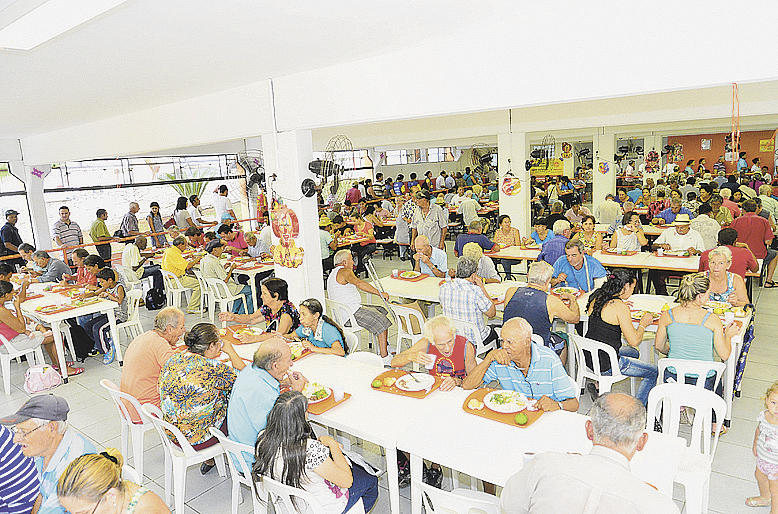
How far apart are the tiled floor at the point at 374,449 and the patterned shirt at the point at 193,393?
0.60 meters

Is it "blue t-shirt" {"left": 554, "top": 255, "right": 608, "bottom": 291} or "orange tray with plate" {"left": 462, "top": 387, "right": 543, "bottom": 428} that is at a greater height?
"blue t-shirt" {"left": 554, "top": 255, "right": 608, "bottom": 291}

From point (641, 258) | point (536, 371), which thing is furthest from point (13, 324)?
point (641, 258)

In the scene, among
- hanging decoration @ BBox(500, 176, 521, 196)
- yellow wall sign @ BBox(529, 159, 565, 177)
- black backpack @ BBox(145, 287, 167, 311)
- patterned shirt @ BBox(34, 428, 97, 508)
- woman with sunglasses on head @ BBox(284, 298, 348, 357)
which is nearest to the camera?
patterned shirt @ BBox(34, 428, 97, 508)

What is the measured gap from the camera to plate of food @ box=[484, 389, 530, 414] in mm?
2621

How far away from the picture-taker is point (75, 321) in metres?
5.70

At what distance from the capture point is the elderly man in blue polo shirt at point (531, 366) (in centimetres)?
282

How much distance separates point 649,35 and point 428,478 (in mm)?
2844

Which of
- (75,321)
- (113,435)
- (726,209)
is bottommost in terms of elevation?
(113,435)

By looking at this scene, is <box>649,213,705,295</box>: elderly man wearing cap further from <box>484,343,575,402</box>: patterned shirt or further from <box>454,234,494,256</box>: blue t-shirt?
<box>484,343,575,402</box>: patterned shirt

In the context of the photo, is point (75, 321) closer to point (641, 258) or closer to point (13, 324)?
point (13, 324)

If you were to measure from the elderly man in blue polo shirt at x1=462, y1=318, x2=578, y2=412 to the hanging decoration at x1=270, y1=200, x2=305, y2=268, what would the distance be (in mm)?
2673

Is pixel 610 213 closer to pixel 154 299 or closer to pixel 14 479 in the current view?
pixel 154 299

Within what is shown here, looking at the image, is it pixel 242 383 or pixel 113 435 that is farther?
pixel 113 435

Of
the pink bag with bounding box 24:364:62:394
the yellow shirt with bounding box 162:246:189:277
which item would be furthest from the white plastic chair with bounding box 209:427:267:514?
the yellow shirt with bounding box 162:246:189:277
